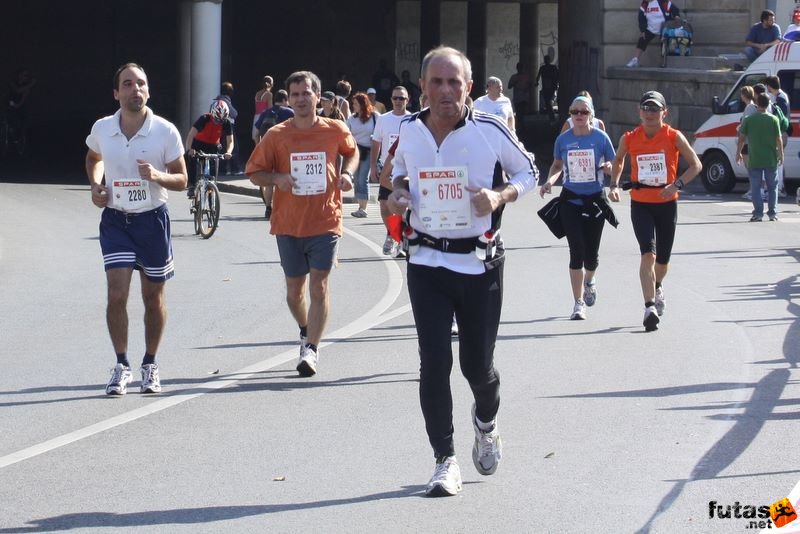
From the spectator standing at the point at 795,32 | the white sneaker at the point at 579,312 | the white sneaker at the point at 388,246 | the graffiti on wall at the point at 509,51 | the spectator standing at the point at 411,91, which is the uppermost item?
the graffiti on wall at the point at 509,51

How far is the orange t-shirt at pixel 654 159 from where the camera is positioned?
1139 centimetres

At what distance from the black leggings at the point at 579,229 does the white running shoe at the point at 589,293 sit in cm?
28

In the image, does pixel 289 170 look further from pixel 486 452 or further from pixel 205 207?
pixel 205 207

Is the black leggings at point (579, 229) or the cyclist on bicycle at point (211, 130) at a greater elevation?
the cyclist on bicycle at point (211, 130)

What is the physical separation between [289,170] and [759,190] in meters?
13.2

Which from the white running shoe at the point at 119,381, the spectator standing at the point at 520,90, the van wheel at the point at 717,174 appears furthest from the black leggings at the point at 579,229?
the spectator standing at the point at 520,90

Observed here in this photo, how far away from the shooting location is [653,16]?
109 ft

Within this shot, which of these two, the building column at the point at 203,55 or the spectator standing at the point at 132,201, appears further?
the building column at the point at 203,55

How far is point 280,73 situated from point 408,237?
4290 centimetres

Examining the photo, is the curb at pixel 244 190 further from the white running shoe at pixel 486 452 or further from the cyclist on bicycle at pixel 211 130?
the white running shoe at pixel 486 452

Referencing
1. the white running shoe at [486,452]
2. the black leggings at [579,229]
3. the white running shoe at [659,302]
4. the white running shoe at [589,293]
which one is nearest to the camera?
the white running shoe at [486,452]

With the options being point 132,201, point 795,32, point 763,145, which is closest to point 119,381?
point 132,201

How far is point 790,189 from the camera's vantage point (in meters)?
26.3

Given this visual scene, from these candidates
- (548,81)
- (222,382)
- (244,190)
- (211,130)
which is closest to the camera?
(222,382)
